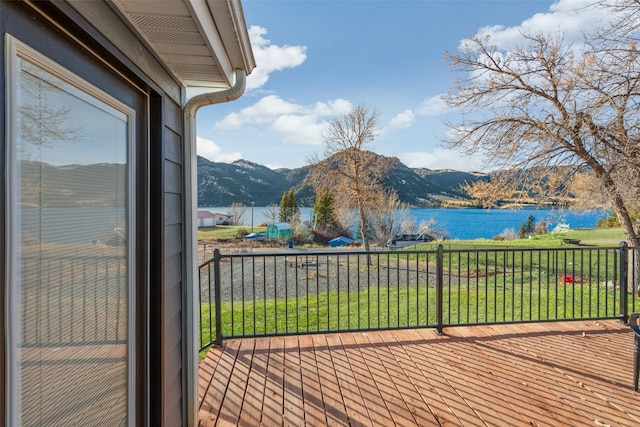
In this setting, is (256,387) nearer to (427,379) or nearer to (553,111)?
(427,379)

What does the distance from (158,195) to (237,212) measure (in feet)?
47.3

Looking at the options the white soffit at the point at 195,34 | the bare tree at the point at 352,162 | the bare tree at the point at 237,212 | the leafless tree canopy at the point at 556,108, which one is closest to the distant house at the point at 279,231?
the bare tree at the point at 237,212

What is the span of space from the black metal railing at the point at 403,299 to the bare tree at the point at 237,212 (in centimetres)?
566

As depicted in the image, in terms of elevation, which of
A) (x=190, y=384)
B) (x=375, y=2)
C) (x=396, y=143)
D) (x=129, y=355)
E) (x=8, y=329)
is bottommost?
(x=190, y=384)

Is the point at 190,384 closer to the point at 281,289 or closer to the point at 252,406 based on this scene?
the point at 252,406

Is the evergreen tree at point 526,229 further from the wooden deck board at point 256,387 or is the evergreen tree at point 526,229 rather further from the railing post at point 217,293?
the railing post at point 217,293

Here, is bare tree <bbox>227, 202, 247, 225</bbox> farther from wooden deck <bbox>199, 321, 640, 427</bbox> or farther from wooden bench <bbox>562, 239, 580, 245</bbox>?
wooden bench <bbox>562, 239, 580, 245</bbox>

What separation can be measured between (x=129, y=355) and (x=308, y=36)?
22.2ft

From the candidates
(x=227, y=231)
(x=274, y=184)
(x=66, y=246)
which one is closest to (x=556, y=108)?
(x=66, y=246)

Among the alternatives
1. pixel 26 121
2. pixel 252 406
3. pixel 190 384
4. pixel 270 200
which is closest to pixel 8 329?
pixel 26 121

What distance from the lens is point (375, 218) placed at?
1145 centimetres

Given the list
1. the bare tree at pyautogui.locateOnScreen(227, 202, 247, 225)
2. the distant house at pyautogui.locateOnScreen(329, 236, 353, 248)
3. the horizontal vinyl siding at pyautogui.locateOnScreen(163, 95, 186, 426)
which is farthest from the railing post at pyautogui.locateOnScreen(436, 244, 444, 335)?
the bare tree at pyautogui.locateOnScreen(227, 202, 247, 225)

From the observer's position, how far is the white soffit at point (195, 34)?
3.32 feet

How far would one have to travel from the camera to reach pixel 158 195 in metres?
1.38
